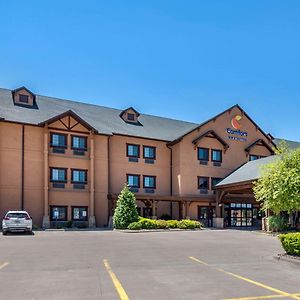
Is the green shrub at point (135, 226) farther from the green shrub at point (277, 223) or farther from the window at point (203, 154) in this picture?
the window at point (203, 154)

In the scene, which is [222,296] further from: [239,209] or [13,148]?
[239,209]

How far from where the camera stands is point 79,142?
33.7 m

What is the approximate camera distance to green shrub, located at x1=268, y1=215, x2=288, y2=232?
27.8 meters

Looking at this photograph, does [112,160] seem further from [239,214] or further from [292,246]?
[292,246]

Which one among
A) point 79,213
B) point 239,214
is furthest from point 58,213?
point 239,214

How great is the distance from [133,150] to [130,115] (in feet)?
15.1

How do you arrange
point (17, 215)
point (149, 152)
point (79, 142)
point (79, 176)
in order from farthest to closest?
1. point (149, 152)
2. point (79, 142)
3. point (79, 176)
4. point (17, 215)

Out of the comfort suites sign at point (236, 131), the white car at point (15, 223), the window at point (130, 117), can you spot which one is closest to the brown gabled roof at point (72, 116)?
the window at point (130, 117)

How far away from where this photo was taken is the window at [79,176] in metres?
33.1

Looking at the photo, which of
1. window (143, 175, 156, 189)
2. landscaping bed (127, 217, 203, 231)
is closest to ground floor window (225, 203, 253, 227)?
landscaping bed (127, 217, 203, 231)

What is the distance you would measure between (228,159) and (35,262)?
1194 inches

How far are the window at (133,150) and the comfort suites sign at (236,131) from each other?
1034cm

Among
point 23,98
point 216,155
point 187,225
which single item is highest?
point 23,98

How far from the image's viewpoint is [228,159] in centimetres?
3969
